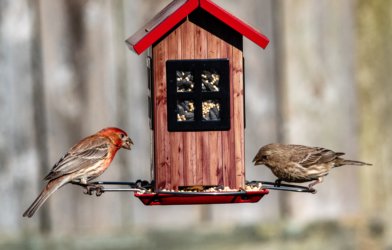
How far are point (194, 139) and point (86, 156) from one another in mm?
1058

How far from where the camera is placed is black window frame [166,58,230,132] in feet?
25.2

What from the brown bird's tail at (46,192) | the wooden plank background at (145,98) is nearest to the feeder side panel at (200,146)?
the brown bird's tail at (46,192)

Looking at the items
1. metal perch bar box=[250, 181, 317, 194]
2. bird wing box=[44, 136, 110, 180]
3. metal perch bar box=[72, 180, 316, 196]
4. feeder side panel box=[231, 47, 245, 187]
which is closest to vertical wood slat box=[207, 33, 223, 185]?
feeder side panel box=[231, 47, 245, 187]

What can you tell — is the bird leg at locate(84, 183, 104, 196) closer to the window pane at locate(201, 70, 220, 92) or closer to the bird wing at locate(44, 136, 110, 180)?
the bird wing at locate(44, 136, 110, 180)

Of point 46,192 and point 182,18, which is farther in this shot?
point 46,192

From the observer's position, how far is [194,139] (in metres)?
7.71

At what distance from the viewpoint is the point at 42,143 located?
9.23 metres

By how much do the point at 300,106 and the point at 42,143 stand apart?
1.79 m

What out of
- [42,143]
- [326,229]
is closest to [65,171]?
[42,143]

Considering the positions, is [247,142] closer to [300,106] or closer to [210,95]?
[300,106]

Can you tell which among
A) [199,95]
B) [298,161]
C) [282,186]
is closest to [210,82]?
[199,95]

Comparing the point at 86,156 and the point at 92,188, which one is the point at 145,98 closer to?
the point at 86,156

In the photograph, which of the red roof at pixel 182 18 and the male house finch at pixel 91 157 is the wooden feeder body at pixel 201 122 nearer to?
the red roof at pixel 182 18

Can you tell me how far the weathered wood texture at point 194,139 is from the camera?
770cm
